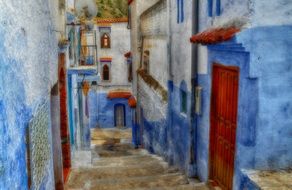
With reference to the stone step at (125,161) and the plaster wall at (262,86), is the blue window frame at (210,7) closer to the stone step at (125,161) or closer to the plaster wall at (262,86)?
Answer: the plaster wall at (262,86)

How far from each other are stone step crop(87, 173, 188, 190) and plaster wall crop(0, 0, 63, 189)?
264 centimetres

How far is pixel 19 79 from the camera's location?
163 inches

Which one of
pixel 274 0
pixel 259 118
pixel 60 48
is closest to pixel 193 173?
pixel 259 118

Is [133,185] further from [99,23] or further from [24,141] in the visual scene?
[99,23]

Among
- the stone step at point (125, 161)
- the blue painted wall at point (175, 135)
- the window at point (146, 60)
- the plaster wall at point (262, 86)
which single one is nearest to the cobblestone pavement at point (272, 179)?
the plaster wall at point (262, 86)

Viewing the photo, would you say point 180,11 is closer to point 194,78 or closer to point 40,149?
point 194,78

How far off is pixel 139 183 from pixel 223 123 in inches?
110

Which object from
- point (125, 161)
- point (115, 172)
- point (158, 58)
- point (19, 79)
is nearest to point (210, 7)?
point (19, 79)

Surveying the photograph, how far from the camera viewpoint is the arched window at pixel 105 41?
2867 centimetres

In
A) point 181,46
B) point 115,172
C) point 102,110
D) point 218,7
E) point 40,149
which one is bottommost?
point 102,110

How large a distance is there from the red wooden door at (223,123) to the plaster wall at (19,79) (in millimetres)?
3241

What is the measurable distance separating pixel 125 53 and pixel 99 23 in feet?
10.0

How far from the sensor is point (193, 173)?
9125 millimetres

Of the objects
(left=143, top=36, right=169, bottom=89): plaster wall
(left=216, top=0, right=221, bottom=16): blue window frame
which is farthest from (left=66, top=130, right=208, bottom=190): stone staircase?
(left=216, top=0, right=221, bottom=16): blue window frame
